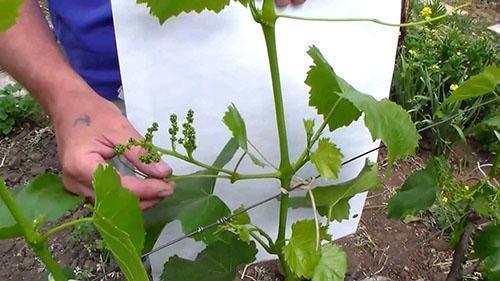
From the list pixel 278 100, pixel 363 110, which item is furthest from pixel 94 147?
pixel 363 110

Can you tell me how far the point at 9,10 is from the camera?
542 mm

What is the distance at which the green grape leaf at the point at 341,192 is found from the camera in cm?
101

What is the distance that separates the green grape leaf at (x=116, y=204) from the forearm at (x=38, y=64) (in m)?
0.43

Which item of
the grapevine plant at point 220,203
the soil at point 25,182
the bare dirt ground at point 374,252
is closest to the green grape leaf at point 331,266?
the grapevine plant at point 220,203

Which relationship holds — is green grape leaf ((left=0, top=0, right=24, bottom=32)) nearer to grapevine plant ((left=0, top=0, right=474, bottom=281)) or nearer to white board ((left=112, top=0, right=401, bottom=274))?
grapevine plant ((left=0, top=0, right=474, bottom=281))

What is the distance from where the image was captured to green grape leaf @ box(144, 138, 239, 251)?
3.22 feet

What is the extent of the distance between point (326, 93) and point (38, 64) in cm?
48

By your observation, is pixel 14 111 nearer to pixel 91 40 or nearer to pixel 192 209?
pixel 91 40

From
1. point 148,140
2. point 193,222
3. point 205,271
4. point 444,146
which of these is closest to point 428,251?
point 444,146

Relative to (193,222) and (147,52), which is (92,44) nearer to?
(147,52)

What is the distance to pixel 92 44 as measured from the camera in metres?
1.17

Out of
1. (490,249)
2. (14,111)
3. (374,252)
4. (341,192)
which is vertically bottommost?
(374,252)

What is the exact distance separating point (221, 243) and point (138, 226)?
0.38m

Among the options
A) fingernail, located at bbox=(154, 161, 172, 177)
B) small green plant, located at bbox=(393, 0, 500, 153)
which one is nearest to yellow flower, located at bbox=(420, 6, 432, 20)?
small green plant, located at bbox=(393, 0, 500, 153)
